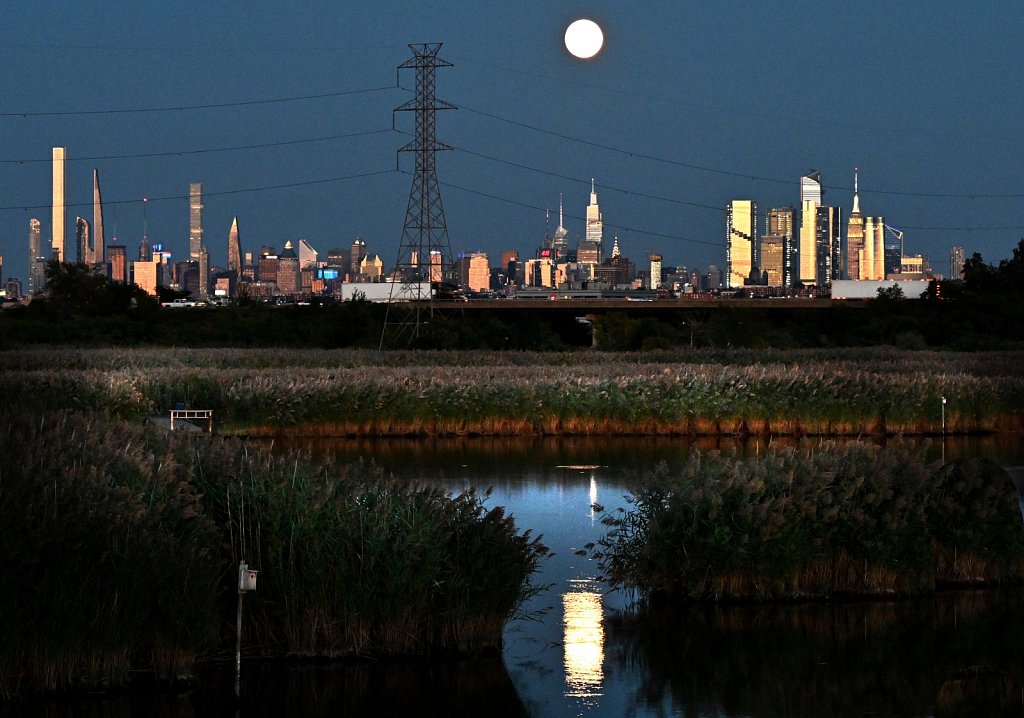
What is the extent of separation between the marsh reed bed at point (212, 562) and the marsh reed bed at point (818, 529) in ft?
6.14

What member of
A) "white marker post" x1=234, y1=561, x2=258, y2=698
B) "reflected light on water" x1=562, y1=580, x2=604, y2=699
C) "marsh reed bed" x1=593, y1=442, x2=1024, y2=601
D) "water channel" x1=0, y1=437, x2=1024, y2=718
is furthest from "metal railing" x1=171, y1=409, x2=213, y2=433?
"white marker post" x1=234, y1=561, x2=258, y2=698

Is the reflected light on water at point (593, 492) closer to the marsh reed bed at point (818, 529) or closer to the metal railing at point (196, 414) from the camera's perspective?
the marsh reed bed at point (818, 529)

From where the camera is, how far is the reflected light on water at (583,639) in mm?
11234

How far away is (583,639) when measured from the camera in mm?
12500

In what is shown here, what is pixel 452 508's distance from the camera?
11.8m

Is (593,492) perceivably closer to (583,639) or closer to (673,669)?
(583,639)

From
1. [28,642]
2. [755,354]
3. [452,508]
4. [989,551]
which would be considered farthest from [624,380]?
[28,642]

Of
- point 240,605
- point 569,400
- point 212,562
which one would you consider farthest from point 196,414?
point 240,605

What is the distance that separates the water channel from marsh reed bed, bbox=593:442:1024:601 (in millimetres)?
267

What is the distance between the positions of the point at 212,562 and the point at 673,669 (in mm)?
3859

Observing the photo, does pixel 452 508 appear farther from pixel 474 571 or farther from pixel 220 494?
pixel 220 494

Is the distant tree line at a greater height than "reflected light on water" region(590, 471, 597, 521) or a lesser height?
greater

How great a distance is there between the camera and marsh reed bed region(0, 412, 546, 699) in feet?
33.5

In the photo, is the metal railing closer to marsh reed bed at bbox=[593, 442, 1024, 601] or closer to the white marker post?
marsh reed bed at bbox=[593, 442, 1024, 601]
